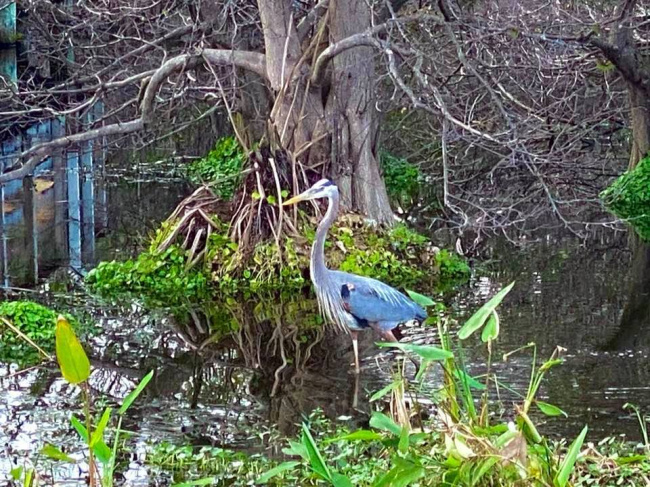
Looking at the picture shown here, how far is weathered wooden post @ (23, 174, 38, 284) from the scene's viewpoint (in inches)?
495

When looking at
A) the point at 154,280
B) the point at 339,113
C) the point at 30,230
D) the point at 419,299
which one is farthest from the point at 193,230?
the point at 419,299

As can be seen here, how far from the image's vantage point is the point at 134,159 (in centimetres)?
2539

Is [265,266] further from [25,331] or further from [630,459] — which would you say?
[630,459]

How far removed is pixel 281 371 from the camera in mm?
8406

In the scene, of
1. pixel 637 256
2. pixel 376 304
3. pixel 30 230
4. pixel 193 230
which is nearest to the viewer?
pixel 376 304

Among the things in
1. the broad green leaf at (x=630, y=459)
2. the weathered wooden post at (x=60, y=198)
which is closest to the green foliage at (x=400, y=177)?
the weathered wooden post at (x=60, y=198)

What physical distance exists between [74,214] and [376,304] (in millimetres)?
9931

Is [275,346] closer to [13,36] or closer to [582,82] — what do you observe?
[582,82]

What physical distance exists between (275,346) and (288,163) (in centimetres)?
313

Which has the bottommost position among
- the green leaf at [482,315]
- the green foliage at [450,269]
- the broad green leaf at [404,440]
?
the green foliage at [450,269]

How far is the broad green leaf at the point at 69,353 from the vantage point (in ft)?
12.1

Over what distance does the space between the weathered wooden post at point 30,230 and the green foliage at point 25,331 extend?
2865 millimetres

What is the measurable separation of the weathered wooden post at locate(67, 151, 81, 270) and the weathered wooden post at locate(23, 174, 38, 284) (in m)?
0.46

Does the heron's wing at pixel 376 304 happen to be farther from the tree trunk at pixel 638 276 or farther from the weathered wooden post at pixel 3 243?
the weathered wooden post at pixel 3 243
